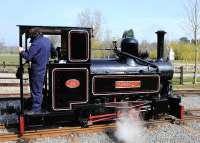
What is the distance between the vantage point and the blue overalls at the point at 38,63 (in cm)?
779

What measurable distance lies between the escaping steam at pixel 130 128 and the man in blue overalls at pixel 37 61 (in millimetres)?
1897

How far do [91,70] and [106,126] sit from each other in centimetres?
136

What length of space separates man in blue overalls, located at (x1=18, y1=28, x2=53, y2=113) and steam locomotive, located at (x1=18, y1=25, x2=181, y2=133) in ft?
0.48

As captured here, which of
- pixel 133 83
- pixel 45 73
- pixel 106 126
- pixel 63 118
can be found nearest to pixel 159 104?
pixel 133 83

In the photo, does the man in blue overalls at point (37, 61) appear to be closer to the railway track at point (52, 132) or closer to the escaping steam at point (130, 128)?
the railway track at point (52, 132)

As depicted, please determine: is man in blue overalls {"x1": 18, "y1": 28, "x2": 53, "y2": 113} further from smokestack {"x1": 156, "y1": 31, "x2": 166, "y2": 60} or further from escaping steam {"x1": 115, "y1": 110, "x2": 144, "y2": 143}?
smokestack {"x1": 156, "y1": 31, "x2": 166, "y2": 60}

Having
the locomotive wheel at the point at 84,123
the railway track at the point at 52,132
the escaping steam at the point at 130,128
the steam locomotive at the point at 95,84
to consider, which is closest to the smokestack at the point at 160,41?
the steam locomotive at the point at 95,84

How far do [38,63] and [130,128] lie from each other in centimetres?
261

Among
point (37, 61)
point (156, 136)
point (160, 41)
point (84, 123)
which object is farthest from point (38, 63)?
point (160, 41)

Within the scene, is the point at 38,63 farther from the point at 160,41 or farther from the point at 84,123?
the point at 160,41

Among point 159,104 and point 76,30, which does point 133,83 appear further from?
point 76,30

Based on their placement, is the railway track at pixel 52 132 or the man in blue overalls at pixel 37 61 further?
the man in blue overalls at pixel 37 61

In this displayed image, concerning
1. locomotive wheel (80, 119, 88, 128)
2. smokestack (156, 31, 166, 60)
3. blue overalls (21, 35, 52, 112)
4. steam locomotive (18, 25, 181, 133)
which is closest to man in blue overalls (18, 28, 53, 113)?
blue overalls (21, 35, 52, 112)

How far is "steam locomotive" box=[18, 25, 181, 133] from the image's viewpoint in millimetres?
7969
